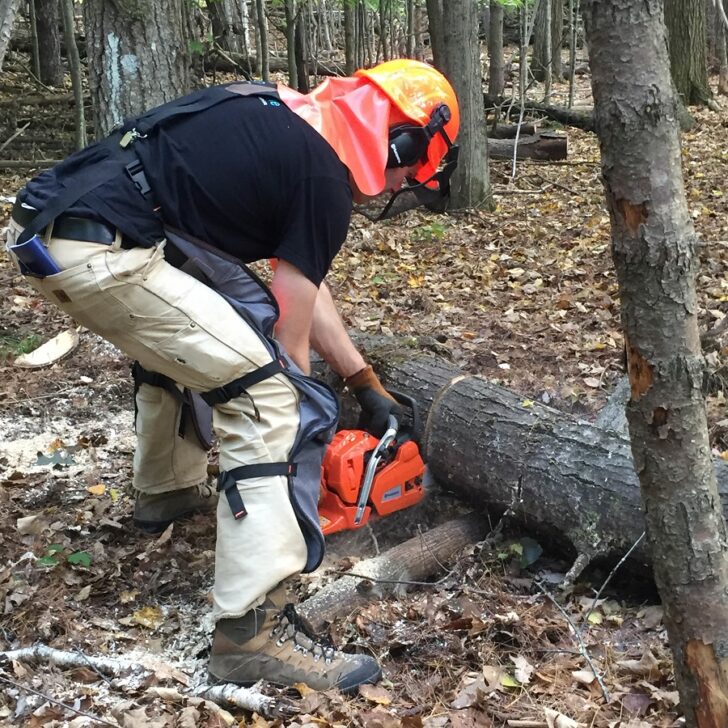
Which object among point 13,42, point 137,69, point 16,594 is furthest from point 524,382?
point 13,42

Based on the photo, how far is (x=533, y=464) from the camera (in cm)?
331

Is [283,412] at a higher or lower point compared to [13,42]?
lower

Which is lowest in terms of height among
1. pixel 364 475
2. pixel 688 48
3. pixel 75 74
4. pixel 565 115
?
pixel 364 475

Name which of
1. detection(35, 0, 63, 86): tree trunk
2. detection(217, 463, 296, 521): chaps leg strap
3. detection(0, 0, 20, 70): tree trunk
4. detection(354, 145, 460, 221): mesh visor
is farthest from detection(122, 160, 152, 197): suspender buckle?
detection(35, 0, 63, 86): tree trunk

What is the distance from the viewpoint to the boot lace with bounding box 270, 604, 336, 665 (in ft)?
8.73

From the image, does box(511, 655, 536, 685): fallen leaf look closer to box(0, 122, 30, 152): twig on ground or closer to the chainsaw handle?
the chainsaw handle

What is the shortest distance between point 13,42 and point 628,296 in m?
15.7

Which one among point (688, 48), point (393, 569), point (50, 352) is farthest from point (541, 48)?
point (393, 569)

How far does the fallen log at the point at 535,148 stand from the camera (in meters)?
10.6

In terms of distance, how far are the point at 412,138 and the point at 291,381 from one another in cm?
101

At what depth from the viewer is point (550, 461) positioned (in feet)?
10.7

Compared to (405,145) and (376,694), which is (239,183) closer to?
(405,145)

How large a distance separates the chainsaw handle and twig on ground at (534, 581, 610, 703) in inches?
36.6

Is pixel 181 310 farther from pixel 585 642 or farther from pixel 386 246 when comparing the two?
pixel 386 246
